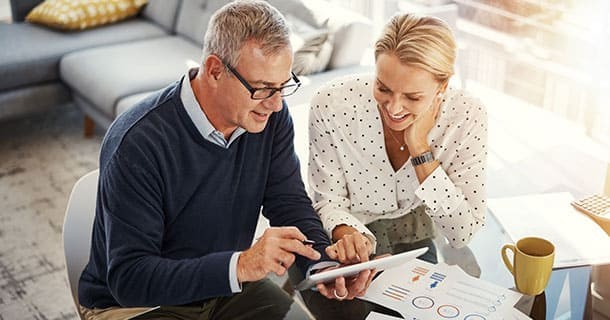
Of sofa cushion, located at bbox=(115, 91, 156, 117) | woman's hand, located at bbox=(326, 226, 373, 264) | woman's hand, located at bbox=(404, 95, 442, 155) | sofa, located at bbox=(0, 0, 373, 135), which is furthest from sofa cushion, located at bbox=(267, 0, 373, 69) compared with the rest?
woman's hand, located at bbox=(326, 226, 373, 264)

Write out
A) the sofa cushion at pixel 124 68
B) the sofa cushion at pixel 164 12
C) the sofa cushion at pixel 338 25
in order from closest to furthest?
the sofa cushion at pixel 338 25, the sofa cushion at pixel 124 68, the sofa cushion at pixel 164 12

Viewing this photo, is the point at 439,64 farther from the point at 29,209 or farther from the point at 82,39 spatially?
the point at 82,39

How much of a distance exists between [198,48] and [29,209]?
1113 millimetres

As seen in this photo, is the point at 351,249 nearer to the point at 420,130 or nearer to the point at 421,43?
the point at 420,130

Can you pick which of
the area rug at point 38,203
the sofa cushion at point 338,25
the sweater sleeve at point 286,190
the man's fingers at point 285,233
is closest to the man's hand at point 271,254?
the man's fingers at point 285,233

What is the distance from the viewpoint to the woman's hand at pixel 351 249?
1598 millimetres

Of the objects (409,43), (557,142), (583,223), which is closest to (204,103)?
(409,43)

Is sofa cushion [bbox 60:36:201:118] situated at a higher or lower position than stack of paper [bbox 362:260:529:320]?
lower

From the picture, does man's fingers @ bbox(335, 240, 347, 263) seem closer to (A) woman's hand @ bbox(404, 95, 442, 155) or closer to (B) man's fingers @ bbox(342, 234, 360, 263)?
(B) man's fingers @ bbox(342, 234, 360, 263)

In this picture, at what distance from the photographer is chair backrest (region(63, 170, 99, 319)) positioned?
5.47 ft

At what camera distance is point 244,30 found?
1.48m

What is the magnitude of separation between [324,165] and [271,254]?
0.43 meters

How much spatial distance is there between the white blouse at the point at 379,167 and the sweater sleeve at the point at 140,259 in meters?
0.36

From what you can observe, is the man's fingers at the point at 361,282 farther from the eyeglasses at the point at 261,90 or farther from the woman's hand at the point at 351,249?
the eyeglasses at the point at 261,90
